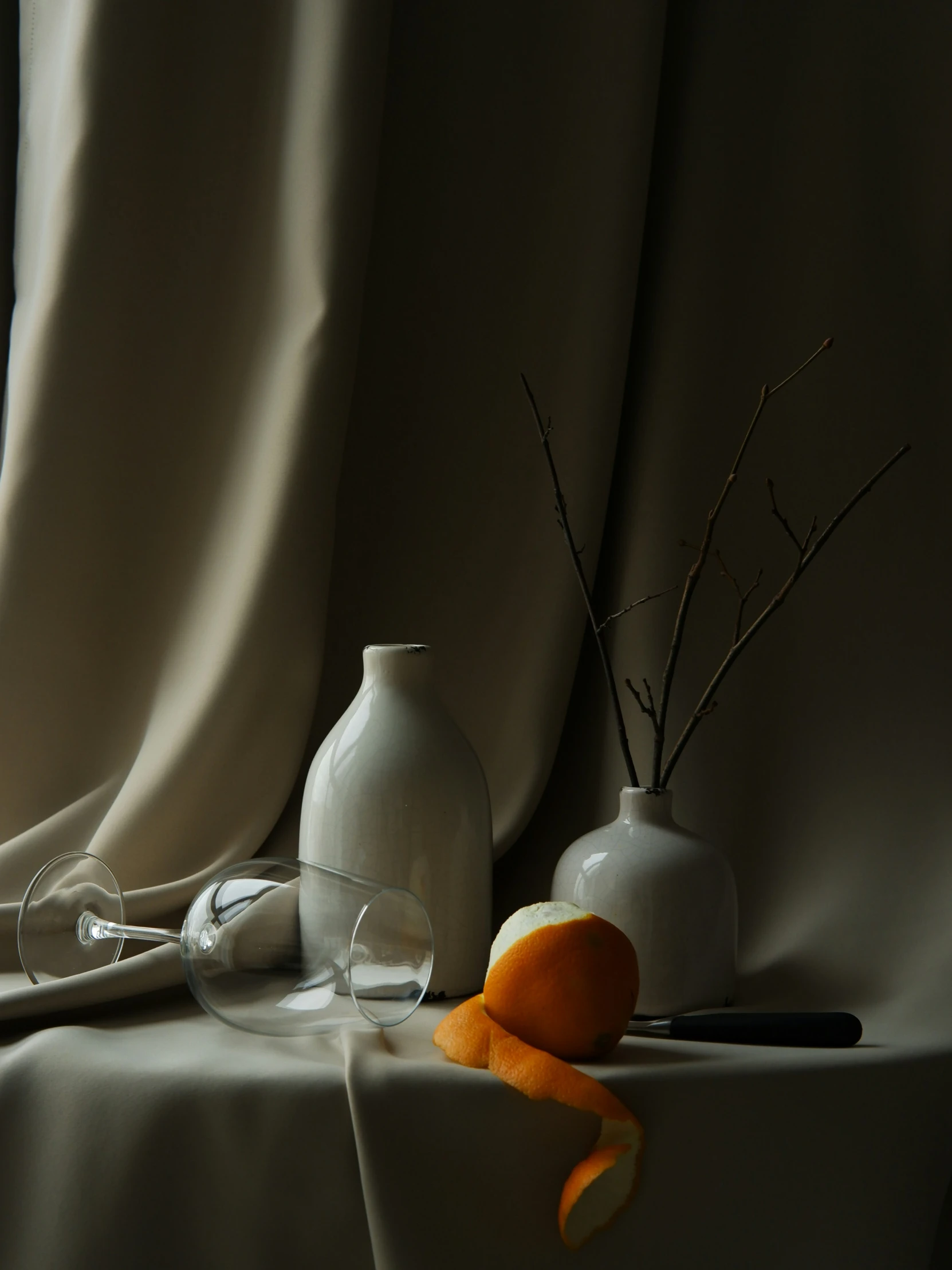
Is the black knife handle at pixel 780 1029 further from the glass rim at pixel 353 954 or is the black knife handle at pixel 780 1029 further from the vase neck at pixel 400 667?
the vase neck at pixel 400 667

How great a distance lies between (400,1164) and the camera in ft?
2.28

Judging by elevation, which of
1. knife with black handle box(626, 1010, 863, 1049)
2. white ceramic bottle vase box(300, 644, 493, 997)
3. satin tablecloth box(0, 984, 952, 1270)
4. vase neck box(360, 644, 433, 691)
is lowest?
satin tablecloth box(0, 984, 952, 1270)

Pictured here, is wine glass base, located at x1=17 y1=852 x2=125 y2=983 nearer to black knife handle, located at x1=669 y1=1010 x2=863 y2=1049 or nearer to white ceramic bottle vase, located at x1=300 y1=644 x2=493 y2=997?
white ceramic bottle vase, located at x1=300 y1=644 x2=493 y2=997

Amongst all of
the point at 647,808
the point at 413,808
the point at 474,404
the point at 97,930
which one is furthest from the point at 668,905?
the point at 474,404

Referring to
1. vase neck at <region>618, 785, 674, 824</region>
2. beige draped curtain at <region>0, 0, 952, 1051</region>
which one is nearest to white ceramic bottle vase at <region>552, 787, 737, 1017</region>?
vase neck at <region>618, 785, 674, 824</region>

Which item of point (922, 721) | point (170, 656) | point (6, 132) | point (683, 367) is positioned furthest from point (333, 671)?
point (6, 132)

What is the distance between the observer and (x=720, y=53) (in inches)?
48.1

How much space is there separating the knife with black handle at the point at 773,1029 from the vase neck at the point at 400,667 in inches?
12.4

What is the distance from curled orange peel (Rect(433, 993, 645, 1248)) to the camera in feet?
2.26

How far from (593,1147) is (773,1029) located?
6.4 inches

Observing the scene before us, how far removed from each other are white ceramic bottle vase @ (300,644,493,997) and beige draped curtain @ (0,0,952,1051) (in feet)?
0.83

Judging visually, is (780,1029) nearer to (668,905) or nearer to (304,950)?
(668,905)

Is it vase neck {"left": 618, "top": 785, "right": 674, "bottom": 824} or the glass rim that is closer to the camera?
the glass rim

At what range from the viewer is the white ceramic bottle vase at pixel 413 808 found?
0.89 m
